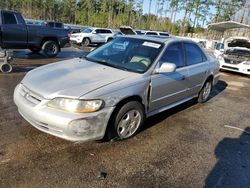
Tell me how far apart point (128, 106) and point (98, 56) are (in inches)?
56.6

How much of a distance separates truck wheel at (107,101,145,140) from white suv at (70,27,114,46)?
54.9 ft

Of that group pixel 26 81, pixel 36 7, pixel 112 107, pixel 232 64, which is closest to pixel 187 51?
pixel 112 107

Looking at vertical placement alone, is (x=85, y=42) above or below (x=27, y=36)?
below

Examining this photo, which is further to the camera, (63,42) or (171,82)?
(63,42)

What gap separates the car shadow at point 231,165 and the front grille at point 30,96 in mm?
2428

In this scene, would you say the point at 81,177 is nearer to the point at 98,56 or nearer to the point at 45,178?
the point at 45,178

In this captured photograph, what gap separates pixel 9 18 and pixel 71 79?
8257mm

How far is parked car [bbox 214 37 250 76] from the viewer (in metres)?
11.5

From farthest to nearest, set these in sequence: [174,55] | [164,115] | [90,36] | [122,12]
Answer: [122,12]
[90,36]
[164,115]
[174,55]

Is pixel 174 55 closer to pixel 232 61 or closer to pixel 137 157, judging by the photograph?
pixel 137 157

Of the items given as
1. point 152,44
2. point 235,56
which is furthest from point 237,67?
point 152,44

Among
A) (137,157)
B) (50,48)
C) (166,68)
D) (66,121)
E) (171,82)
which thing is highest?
(166,68)

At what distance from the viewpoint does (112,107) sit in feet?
11.5

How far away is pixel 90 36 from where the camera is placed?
20328mm
